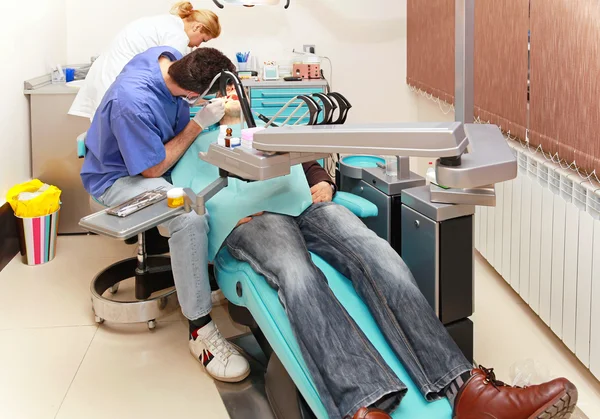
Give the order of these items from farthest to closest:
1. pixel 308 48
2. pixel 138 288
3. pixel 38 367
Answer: pixel 308 48
pixel 138 288
pixel 38 367

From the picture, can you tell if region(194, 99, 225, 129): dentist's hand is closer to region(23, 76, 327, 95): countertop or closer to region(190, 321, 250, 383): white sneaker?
region(190, 321, 250, 383): white sneaker

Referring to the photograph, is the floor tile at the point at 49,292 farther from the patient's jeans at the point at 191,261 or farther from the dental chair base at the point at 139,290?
the patient's jeans at the point at 191,261

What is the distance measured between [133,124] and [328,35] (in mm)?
2662

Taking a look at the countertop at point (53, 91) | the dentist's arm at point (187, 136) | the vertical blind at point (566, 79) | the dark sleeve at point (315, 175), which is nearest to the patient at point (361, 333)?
the dark sleeve at point (315, 175)

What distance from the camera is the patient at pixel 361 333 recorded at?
69.5 inches

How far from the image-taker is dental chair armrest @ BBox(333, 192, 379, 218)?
97.5 inches

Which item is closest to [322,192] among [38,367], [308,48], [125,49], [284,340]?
[284,340]

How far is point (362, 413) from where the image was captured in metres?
1.70

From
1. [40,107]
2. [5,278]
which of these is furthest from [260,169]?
[40,107]

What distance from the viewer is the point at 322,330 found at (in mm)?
1883

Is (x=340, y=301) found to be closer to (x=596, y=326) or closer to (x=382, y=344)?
(x=382, y=344)

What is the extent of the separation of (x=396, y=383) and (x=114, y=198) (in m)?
1.37

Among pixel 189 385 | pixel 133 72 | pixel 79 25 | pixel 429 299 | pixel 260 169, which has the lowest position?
pixel 189 385

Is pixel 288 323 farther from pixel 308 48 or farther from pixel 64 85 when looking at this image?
pixel 308 48
